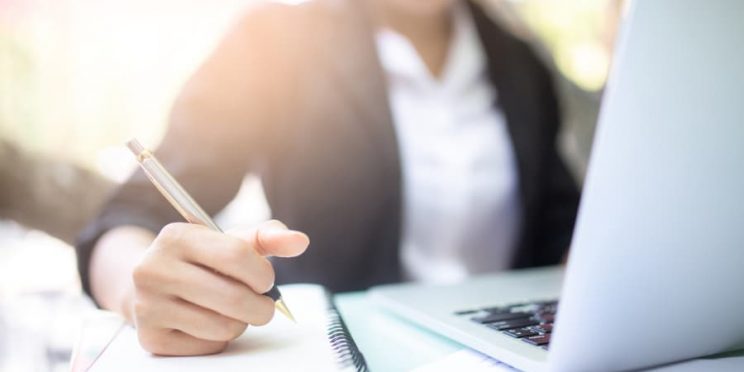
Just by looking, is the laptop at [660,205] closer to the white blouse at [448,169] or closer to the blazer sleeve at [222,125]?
the blazer sleeve at [222,125]

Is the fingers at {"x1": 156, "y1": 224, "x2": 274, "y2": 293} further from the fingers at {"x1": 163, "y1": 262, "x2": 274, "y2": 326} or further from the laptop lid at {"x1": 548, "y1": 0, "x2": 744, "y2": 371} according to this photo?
the laptop lid at {"x1": 548, "y1": 0, "x2": 744, "y2": 371}

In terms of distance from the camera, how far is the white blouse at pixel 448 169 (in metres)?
0.90

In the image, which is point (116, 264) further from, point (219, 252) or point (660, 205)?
point (660, 205)

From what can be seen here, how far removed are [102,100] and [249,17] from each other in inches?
9.6

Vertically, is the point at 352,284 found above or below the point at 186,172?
below

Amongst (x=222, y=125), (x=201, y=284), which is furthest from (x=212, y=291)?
(x=222, y=125)

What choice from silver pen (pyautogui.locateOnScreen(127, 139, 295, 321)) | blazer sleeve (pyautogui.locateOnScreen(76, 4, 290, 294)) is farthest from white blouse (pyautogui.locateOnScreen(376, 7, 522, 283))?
silver pen (pyautogui.locateOnScreen(127, 139, 295, 321))

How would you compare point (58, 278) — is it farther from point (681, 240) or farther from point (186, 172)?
point (681, 240)

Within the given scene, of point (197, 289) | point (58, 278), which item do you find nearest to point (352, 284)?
point (58, 278)

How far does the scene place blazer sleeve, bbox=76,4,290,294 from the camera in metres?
0.62

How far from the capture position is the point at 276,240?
37cm

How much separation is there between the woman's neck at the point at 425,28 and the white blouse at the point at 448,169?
0.02 metres

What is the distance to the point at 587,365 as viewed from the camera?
0.99 feet

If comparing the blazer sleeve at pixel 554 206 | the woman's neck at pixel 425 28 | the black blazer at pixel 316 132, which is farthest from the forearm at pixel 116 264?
the blazer sleeve at pixel 554 206
